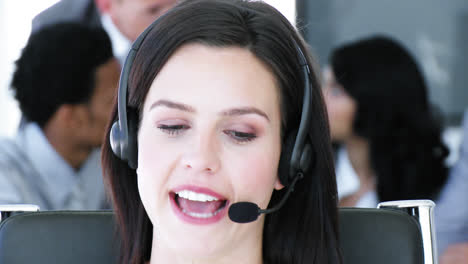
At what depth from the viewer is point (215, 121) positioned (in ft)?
3.91

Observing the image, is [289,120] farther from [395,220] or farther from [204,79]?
[395,220]

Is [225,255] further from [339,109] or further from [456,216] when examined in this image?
[339,109]

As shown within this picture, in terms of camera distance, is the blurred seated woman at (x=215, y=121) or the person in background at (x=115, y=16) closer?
the blurred seated woman at (x=215, y=121)

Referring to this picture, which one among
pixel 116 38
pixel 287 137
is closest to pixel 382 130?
pixel 116 38

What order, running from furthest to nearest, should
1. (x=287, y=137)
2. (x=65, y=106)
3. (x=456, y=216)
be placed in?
(x=65, y=106)
(x=456, y=216)
(x=287, y=137)

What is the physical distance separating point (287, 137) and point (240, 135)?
0.12m

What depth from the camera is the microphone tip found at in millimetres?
1195

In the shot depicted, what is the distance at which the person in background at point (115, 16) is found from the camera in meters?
2.82

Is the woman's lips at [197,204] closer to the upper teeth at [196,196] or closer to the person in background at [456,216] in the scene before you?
the upper teeth at [196,196]

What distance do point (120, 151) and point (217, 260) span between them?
0.27 meters

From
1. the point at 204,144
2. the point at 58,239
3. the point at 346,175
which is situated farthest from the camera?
the point at 346,175

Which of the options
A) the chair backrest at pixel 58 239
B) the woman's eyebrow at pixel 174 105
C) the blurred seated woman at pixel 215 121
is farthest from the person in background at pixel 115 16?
the woman's eyebrow at pixel 174 105

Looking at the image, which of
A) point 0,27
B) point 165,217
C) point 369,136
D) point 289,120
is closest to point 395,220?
point 289,120

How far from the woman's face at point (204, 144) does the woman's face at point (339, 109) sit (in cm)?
170
